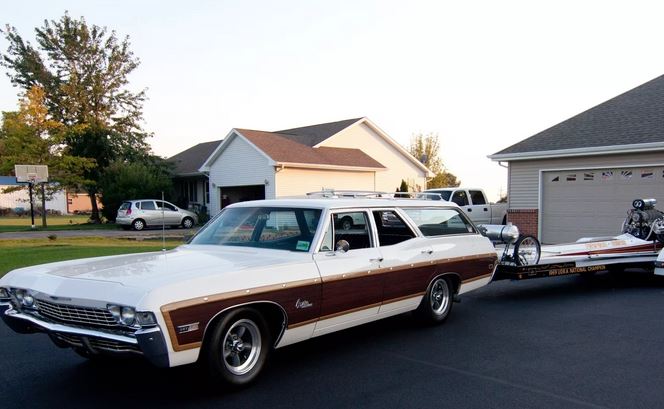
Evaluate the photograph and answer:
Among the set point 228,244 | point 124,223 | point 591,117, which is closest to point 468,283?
point 228,244

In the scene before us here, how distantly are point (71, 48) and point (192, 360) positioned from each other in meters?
36.5

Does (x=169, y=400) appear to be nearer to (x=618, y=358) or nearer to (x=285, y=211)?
(x=285, y=211)

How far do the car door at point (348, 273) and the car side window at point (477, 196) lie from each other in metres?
13.8

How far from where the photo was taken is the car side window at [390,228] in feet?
20.9

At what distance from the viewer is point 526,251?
8.63 meters

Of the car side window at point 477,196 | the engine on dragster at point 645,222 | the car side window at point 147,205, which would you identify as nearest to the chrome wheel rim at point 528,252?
the engine on dragster at point 645,222

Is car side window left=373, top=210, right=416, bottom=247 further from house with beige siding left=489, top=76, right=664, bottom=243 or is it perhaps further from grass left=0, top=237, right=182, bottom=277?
house with beige siding left=489, top=76, right=664, bottom=243

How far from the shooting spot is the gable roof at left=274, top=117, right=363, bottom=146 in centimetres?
3015

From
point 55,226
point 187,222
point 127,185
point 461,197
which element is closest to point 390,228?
point 461,197

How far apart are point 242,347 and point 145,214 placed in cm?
2356

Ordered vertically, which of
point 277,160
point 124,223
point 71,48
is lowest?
point 124,223

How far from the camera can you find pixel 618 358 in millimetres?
5602

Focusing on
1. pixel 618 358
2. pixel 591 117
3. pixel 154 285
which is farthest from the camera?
pixel 591 117

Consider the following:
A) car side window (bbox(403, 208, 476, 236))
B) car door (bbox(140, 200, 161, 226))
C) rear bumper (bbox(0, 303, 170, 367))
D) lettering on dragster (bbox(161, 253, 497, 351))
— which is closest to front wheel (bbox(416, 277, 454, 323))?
A: lettering on dragster (bbox(161, 253, 497, 351))
